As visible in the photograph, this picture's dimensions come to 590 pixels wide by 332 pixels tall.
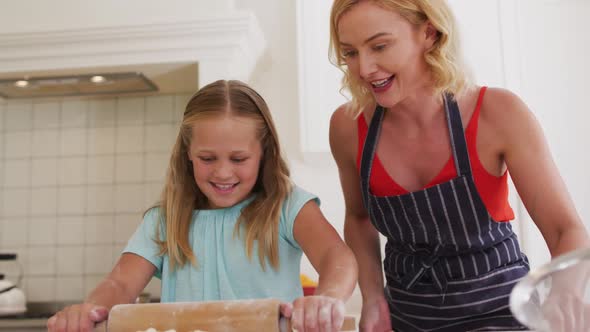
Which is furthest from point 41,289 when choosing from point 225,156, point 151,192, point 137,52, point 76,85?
point 225,156

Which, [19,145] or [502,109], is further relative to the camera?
[19,145]

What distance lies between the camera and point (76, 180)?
2.34 m

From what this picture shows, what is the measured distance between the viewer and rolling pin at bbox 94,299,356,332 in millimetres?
716

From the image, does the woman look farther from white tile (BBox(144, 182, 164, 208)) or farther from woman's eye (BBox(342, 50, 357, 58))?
white tile (BBox(144, 182, 164, 208))

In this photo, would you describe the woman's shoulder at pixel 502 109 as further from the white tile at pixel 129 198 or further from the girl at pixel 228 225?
the white tile at pixel 129 198

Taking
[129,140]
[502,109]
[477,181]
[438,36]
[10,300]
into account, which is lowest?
[10,300]

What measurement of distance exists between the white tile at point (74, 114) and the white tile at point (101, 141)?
6 cm

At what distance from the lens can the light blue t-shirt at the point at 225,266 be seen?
1046 mm

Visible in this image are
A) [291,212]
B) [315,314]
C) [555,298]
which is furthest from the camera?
[291,212]

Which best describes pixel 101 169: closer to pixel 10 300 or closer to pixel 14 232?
pixel 14 232

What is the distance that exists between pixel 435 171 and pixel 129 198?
1.56m

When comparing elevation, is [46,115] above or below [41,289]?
above

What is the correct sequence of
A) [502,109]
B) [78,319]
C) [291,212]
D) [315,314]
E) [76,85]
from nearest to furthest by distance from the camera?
1. [315,314]
2. [78,319]
3. [502,109]
4. [291,212]
5. [76,85]


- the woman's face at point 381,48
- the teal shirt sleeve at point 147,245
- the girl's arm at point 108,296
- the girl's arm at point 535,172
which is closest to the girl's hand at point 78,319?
the girl's arm at point 108,296
